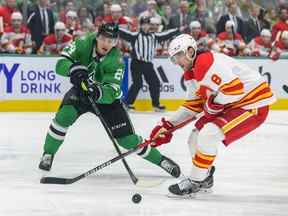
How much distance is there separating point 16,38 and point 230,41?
2.80 m

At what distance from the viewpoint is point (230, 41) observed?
41.0 feet

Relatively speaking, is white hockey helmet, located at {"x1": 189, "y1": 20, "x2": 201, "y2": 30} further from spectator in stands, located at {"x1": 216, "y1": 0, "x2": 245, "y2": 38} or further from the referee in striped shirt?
the referee in striped shirt

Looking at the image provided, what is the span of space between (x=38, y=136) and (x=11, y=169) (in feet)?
6.66

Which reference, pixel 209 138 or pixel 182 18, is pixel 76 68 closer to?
pixel 209 138

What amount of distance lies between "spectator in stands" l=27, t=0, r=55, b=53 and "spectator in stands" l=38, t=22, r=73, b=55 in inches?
4.1

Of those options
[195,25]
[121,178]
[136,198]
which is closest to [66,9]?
[195,25]

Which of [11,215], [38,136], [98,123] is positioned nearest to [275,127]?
[98,123]

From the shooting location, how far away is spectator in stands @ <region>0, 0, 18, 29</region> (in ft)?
38.7

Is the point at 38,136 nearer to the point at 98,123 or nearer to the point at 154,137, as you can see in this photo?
the point at 98,123

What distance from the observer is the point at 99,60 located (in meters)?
6.39

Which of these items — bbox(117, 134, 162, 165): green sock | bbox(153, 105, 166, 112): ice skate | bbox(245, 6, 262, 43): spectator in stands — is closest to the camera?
bbox(117, 134, 162, 165): green sock

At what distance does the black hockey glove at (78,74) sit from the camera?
6.22 m

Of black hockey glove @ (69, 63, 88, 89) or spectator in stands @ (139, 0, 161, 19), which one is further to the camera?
spectator in stands @ (139, 0, 161, 19)

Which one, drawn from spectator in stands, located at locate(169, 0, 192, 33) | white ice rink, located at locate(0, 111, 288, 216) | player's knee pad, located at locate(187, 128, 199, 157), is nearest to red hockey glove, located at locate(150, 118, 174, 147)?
player's knee pad, located at locate(187, 128, 199, 157)
